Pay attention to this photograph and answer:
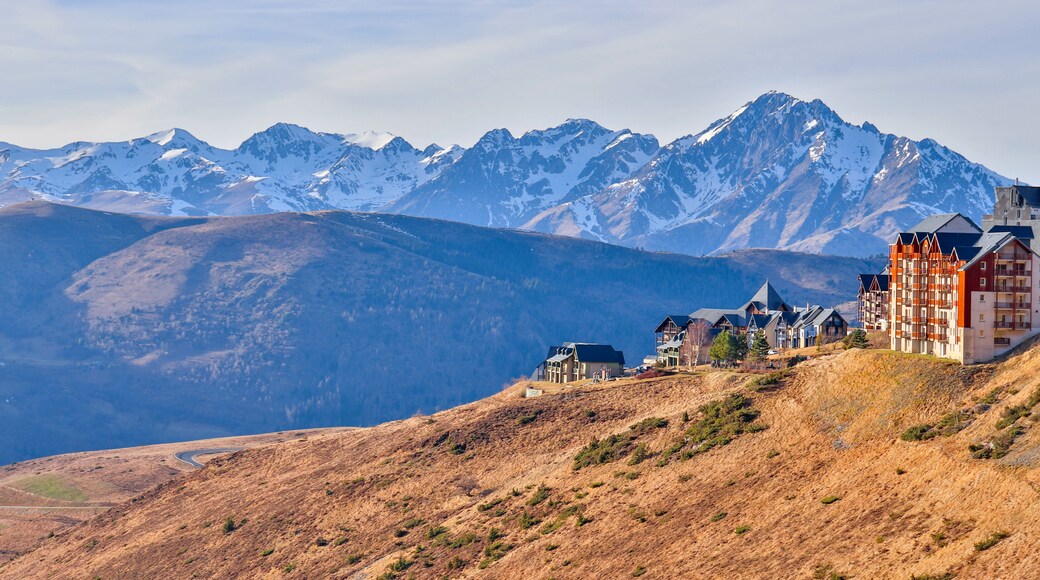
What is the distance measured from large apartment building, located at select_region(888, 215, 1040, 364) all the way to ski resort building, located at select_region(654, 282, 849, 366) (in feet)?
126

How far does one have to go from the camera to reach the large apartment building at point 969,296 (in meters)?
93.6

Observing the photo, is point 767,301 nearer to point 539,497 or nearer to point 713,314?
point 713,314

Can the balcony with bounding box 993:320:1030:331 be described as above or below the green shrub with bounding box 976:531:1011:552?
above

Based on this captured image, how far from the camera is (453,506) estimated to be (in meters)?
107

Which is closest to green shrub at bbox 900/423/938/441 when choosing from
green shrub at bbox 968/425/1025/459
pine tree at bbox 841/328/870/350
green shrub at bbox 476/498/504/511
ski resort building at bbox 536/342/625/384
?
green shrub at bbox 968/425/1025/459

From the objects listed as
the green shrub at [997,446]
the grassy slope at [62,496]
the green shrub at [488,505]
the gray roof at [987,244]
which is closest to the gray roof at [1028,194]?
the gray roof at [987,244]

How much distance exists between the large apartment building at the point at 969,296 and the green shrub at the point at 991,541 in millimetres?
28070

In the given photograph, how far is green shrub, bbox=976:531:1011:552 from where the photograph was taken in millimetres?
65812

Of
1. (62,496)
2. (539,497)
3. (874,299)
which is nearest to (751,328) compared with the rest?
(874,299)

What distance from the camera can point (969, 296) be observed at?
308ft

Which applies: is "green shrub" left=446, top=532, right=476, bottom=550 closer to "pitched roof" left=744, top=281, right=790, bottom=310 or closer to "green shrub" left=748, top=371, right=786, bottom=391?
"green shrub" left=748, top=371, right=786, bottom=391

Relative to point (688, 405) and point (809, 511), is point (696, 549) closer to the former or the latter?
point (809, 511)

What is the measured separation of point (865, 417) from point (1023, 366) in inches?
407

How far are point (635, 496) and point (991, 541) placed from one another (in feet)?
102
